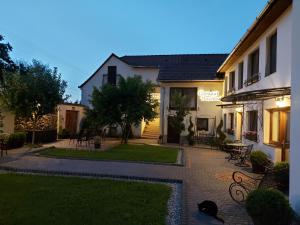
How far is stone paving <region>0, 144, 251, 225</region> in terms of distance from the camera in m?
6.74

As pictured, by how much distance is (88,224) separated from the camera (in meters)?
5.70

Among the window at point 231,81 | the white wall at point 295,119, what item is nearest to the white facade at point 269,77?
the window at point 231,81

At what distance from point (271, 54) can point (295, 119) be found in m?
7.88

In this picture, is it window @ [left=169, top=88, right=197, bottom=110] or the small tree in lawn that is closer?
the small tree in lawn

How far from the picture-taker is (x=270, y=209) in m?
5.17

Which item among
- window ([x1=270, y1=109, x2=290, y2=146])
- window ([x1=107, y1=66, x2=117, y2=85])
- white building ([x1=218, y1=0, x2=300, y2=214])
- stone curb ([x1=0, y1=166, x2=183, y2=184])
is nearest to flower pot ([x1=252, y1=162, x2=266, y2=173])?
white building ([x1=218, y1=0, x2=300, y2=214])

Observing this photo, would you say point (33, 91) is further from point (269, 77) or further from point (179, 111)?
point (269, 77)

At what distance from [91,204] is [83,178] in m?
3.26

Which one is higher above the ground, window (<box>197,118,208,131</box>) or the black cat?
window (<box>197,118,208,131</box>)

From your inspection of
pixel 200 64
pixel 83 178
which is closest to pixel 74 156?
pixel 83 178

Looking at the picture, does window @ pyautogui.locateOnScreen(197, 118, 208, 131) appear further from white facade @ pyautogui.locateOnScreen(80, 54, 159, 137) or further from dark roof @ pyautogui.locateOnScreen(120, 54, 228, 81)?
white facade @ pyautogui.locateOnScreen(80, 54, 159, 137)

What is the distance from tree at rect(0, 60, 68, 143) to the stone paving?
393cm

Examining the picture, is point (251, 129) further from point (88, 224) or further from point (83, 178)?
point (88, 224)

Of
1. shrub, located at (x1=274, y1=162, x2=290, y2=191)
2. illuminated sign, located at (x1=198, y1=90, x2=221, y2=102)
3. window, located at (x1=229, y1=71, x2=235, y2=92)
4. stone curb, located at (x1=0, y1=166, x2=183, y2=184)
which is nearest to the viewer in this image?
shrub, located at (x1=274, y1=162, x2=290, y2=191)
